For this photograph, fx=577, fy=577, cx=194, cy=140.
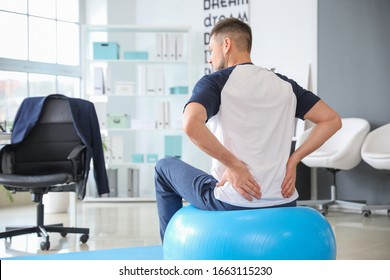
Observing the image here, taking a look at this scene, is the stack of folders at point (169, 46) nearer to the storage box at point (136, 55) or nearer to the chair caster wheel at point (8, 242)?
the storage box at point (136, 55)

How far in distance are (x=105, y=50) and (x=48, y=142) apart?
288 centimetres

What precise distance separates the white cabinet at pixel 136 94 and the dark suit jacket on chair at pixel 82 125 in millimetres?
2599

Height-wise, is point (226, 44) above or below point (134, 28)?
below

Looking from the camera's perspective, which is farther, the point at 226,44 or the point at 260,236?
the point at 226,44

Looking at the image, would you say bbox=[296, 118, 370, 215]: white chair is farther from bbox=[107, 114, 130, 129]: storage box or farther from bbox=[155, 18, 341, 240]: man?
bbox=[155, 18, 341, 240]: man

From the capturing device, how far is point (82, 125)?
3881 mm

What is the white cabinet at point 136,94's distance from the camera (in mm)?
6621

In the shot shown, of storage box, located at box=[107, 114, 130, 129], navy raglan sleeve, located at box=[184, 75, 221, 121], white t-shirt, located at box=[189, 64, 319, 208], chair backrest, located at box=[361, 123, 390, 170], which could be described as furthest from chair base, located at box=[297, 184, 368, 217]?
navy raglan sleeve, located at box=[184, 75, 221, 121]

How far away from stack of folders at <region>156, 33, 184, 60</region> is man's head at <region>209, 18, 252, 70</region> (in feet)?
15.0

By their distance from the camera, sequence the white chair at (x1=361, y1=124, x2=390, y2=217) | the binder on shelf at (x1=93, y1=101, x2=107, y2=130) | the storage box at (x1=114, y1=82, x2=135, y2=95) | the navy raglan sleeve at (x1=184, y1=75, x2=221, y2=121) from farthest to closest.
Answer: the storage box at (x1=114, y1=82, x2=135, y2=95), the binder on shelf at (x1=93, y1=101, x2=107, y2=130), the white chair at (x1=361, y1=124, x2=390, y2=217), the navy raglan sleeve at (x1=184, y1=75, x2=221, y2=121)

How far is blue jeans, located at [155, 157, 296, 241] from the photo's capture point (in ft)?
7.11

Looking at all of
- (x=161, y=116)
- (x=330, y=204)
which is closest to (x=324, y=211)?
(x=330, y=204)

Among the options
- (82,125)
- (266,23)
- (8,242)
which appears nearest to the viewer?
(8,242)

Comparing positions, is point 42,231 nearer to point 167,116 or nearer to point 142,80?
point 167,116
